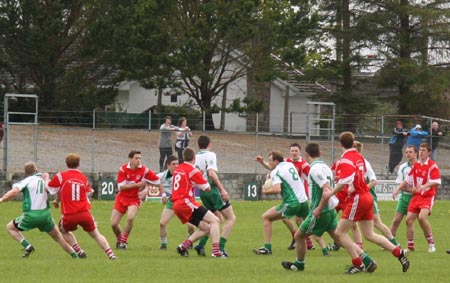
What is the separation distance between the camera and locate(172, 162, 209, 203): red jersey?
17.5m

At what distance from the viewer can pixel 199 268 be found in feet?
52.0

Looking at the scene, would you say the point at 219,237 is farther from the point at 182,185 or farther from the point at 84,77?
the point at 84,77

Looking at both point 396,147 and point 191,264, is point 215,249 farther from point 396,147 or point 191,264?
point 396,147

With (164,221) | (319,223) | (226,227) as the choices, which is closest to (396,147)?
(164,221)

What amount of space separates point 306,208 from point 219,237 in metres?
1.57

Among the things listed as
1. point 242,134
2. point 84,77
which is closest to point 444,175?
point 242,134

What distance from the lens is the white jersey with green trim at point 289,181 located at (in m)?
17.7

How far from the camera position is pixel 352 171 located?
14.9 m

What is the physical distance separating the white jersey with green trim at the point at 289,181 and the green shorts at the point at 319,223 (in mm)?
2188

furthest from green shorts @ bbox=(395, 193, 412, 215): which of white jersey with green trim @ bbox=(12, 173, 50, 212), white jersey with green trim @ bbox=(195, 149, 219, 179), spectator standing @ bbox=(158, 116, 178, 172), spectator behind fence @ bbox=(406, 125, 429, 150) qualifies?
spectator behind fence @ bbox=(406, 125, 429, 150)

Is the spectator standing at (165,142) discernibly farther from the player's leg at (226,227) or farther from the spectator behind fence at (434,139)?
the player's leg at (226,227)

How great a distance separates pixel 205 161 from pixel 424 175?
3865 millimetres

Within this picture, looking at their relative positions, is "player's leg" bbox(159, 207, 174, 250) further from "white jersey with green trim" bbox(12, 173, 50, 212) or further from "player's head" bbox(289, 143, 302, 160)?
"white jersey with green trim" bbox(12, 173, 50, 212)

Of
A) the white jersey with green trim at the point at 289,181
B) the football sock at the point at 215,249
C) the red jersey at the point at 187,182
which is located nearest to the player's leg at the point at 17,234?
the red jersey at the point at 187,182
